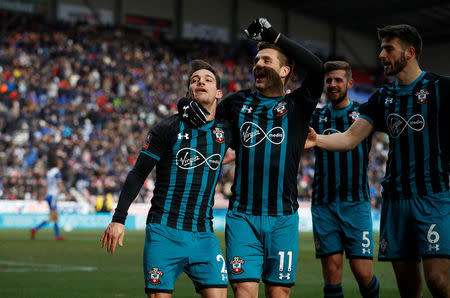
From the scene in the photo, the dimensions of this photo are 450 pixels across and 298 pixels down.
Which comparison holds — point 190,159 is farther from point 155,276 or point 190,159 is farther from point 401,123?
point 401,123

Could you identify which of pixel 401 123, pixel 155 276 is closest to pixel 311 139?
pixel 401 123

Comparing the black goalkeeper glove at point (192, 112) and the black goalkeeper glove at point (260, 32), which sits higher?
the black goalkeeper glove at point (260, 32)

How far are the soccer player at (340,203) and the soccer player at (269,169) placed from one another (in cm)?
185

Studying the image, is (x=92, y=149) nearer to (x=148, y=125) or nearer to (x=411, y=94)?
(x=148, y=125)

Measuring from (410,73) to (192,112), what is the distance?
171 centimetres

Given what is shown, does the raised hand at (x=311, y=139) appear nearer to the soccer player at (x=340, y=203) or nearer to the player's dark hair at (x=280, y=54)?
the player's dark hair at (x=280, y=54)

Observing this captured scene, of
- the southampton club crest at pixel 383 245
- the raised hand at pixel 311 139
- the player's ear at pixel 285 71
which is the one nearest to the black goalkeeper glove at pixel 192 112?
the player's ear at pixel 285 71

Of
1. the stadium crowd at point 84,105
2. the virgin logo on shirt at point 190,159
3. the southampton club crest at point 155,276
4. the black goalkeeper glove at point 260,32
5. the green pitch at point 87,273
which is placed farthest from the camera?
the stadium crowd at point 84,105

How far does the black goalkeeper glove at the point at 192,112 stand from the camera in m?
5.15

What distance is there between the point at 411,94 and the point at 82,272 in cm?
759

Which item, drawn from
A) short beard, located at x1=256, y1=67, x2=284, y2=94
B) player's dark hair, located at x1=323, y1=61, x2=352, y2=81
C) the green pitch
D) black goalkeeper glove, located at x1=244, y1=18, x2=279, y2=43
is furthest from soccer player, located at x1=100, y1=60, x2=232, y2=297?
the green pitch

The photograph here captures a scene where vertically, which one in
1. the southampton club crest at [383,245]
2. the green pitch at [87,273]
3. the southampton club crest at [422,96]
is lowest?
the green pitch at [87,273]

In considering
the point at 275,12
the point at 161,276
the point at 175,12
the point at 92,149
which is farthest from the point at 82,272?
the point at 275,12

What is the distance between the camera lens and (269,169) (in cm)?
515
